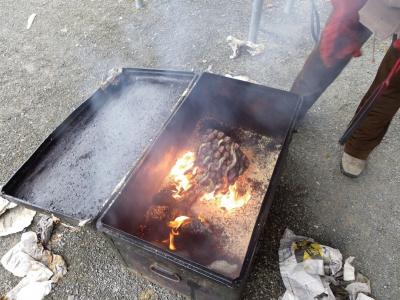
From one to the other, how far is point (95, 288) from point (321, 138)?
2.46 m

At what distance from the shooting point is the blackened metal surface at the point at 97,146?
1942mm

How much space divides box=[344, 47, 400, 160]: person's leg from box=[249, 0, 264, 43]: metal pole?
1.85m

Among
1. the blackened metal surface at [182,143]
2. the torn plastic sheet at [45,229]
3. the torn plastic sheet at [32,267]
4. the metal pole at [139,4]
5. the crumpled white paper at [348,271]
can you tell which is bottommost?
the torn plastic sheet at [32,267]

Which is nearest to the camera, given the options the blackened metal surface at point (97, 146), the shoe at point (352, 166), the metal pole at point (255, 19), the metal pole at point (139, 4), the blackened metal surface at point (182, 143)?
the blackened metal surface at point (182, 143)

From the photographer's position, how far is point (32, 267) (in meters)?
2.40

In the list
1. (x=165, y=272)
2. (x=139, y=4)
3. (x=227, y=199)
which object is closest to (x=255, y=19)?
(x=139, y=4)

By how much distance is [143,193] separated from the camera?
2.07m

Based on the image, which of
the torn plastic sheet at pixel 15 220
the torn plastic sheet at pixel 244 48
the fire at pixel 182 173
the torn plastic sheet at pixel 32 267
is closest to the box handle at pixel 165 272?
the fire at pixel 182 173

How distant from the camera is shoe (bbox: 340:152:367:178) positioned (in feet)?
9.00

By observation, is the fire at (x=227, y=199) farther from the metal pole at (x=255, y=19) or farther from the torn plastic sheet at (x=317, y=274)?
the metal pole at (x=255, y=19)

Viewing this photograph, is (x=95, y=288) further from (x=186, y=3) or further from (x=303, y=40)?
(x=186, y=3)

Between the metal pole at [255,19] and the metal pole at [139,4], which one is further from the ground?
the metal pole at [255,19]

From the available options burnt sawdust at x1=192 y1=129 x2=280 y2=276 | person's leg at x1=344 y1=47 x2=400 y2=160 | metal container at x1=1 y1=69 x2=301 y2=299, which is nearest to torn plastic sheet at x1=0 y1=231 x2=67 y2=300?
metal container at x1=1 y1=69 x2=301 y2=299

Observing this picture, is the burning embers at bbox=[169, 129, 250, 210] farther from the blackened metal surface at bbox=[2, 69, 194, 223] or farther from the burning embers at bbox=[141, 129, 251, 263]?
the blackened metal surface at bbox=[2, 69, 194, 223]
